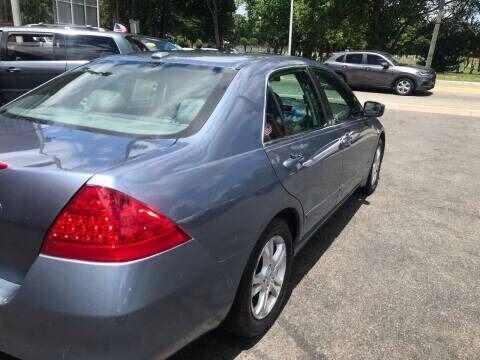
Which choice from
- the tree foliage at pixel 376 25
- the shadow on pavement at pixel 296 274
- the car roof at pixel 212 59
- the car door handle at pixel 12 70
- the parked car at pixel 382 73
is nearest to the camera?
the shadow on pavement at pixel 296 274

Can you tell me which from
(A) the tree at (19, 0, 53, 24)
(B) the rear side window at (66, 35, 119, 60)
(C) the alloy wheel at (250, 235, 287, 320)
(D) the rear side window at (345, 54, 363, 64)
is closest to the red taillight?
(C) the alloy wheel at (250, 235, 287, 320)

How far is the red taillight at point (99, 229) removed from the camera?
1893 millimetres

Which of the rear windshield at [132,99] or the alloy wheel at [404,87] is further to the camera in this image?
the alloy wheel at [404,87]

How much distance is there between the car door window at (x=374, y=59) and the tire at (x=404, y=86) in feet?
3.37

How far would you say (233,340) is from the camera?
2.91 m

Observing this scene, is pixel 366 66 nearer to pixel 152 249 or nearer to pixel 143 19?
pixel 152 249

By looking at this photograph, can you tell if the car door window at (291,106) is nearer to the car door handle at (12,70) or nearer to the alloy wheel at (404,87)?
the car door handle at (12,70)

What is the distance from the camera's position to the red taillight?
6.21ft

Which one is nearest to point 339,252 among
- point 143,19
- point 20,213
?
point 20,213

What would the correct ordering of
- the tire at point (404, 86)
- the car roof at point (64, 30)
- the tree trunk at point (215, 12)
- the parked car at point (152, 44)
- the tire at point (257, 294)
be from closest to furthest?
the tire at point (257, 294), the car roof at point (64, 30), the parked car at point (152, 44), the tire at point (404, 86), the tree trunk at point (215, 12)

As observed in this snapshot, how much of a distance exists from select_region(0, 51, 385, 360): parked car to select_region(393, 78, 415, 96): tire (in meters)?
16.4

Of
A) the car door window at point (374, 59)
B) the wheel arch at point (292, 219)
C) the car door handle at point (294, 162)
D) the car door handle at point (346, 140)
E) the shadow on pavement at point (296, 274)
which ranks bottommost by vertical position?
the shadow on pavement at point (296, 274)

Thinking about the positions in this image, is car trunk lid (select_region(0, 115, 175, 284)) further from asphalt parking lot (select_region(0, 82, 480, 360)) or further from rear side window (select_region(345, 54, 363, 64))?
rear side window (select_region(345, 54, 363, 64))

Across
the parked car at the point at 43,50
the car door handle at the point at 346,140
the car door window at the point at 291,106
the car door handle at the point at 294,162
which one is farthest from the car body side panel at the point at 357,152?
the parked car at the point at 43,50
